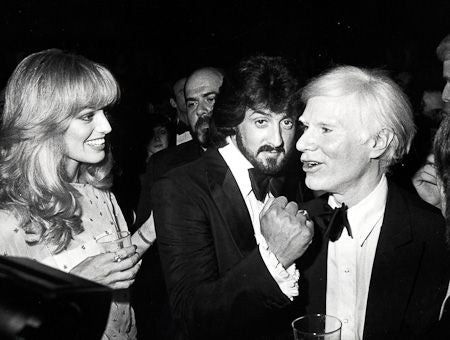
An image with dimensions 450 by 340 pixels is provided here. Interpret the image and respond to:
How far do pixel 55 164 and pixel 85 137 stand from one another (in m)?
0.19

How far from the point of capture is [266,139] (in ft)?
8.65

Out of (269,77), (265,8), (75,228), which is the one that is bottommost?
(75,228)

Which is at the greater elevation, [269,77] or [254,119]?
[269,77]

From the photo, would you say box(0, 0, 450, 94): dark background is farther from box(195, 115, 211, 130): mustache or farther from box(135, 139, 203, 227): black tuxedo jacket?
box(135, 139, 203, 227): black tuxedo jacket

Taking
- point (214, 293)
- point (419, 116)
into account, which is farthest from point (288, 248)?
point (419, 116)

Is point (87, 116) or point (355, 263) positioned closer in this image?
point (87, 116)

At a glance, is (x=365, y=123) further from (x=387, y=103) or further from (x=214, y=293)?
(x=214, y=293)

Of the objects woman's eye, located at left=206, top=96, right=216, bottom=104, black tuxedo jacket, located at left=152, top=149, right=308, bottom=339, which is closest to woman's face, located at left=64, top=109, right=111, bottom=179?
black tuxedo jacket, located at left=152, top=149, right=308, bottom=339

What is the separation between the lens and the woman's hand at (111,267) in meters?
1.87

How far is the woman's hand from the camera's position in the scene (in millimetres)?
1867

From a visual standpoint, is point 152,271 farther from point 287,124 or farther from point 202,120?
point 287,124

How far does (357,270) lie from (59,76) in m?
1.68

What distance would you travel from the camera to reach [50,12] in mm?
6270

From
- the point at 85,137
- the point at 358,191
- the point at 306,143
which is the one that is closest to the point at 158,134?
the point at 85,137
